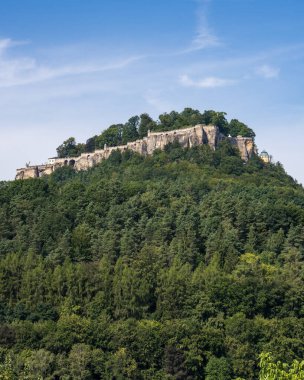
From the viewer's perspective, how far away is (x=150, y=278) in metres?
59.0

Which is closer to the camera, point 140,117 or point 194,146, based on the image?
point 194,146

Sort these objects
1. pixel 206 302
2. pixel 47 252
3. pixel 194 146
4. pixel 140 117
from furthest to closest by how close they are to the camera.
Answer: pixel 140 117, pixel 194 146, pixel 47 252, pixel 206 302

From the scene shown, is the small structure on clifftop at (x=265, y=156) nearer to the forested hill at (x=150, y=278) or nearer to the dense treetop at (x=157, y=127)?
the dense treetop at (x=157, y=127)

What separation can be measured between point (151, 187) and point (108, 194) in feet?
16.3

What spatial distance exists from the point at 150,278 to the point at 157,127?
46562mm

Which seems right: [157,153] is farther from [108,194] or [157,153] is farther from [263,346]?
[263,346]

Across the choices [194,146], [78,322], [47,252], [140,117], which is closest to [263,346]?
[78,322]

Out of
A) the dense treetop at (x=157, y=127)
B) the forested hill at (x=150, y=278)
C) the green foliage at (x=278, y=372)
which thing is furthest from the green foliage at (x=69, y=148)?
the green foliage at (x=278, y=372)

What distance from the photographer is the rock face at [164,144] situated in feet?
320

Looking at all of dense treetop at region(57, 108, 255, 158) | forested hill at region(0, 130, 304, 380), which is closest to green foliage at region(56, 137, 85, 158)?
dense treetop at region(57, 108, 255, 158)

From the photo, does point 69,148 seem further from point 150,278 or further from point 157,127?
point 150,278

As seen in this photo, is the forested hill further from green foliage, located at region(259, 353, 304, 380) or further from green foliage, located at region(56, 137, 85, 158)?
green foliage, located at region(56, 137, 85, 158)

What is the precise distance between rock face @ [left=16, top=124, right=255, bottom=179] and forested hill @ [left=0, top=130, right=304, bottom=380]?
36.0ft

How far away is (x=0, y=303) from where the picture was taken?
187 feet
